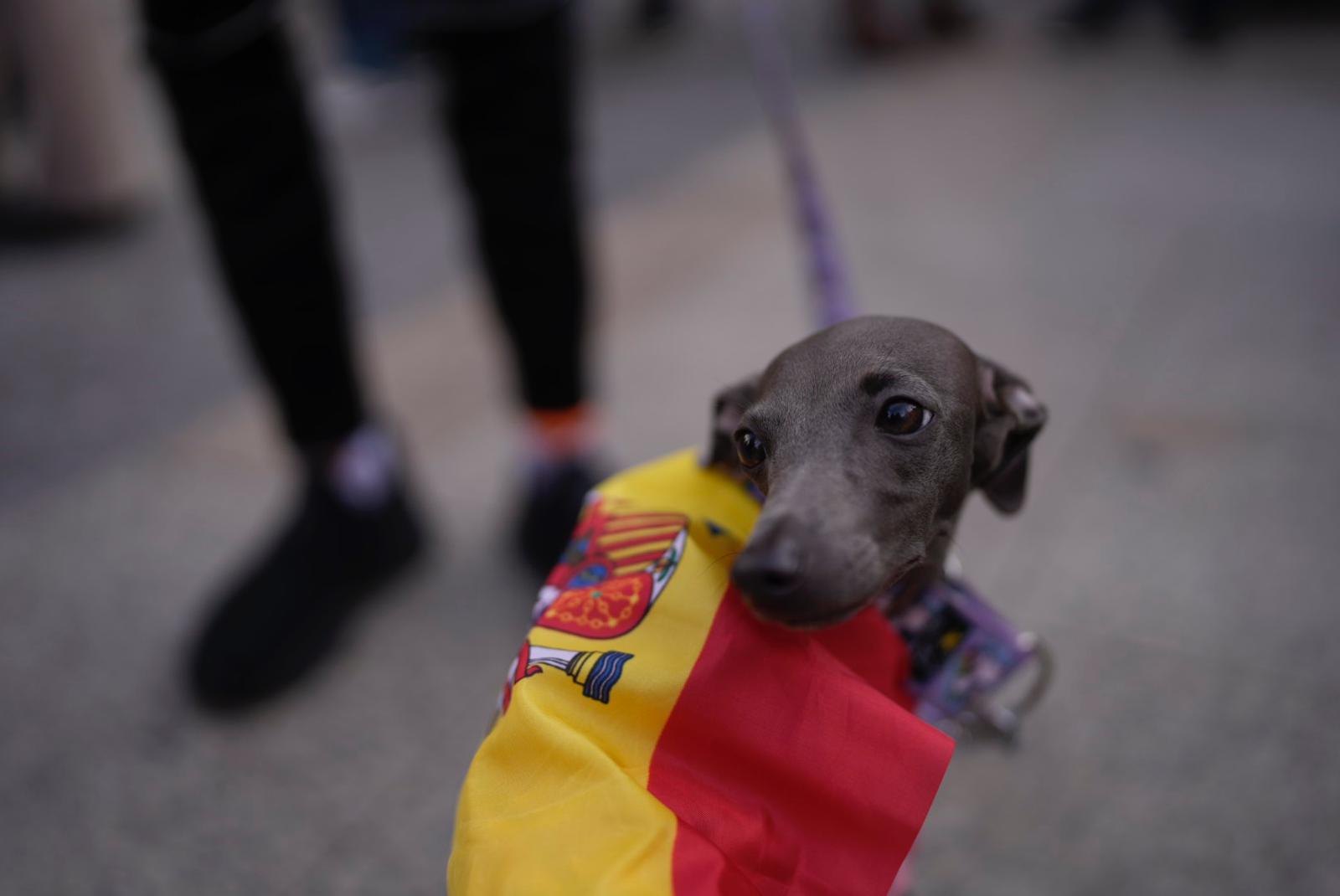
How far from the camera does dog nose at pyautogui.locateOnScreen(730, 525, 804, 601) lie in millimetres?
1038

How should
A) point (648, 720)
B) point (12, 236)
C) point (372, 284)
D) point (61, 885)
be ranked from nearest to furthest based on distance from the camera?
1. point (648, 720)
2. point (61, 885)
3. point (372, 284)
4. point (12, 236)

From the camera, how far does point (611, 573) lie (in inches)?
52.4

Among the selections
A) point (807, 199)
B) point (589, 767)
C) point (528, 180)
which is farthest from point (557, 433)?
point (589, 767)

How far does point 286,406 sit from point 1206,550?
227 cm

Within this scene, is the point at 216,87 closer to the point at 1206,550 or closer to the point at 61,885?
the point at 61,885

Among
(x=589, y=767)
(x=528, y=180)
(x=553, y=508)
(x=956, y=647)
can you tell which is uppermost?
(x=528, y=180)

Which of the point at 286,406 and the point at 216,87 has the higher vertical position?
the point at 216,87

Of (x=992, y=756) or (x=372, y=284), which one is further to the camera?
(x=372, y=284)

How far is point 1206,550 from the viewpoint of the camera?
8.94ft

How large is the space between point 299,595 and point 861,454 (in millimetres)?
1873

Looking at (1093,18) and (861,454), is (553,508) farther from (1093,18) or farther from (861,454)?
(1093,18)

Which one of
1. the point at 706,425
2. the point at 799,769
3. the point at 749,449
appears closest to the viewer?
the point at 799,769

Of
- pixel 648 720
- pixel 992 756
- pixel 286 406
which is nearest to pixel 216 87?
pixel 286 406

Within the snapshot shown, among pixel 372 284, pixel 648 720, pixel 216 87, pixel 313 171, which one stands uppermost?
pixel 216 87
